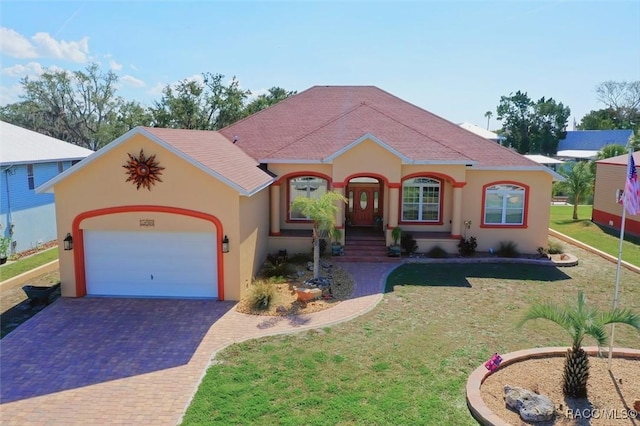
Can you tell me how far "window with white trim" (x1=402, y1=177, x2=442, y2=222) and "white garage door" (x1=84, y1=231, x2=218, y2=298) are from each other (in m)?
10.3

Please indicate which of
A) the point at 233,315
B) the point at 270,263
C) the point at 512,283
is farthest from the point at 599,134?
the point at 233,315

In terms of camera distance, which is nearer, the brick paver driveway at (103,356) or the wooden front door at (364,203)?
the brick paver driveway at (103,356)

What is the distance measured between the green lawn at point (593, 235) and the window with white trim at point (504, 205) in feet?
16.1

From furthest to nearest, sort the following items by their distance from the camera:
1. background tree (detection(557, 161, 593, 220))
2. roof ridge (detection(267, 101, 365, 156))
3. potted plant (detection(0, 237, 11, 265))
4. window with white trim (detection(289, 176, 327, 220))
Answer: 1. background tree (detection(557, 161, 593, 220))
2. roof ridge (detection(267, 101, 365, 156))
3. window with white trim (detection(289, 176, 327, 220))
4. potted plant (detection(0, 237, 11, 265))

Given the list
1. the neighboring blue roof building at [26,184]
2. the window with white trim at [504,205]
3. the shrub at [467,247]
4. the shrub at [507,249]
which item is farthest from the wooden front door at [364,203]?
the neighboring blue roof building at [26,184]

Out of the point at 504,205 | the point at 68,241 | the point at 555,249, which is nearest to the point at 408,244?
the point at 504,205

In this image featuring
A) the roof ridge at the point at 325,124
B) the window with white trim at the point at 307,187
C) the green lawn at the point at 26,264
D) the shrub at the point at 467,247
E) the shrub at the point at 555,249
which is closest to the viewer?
the green lawn at the point at 26,264

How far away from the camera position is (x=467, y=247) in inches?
802

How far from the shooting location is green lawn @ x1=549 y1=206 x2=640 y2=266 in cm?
2171

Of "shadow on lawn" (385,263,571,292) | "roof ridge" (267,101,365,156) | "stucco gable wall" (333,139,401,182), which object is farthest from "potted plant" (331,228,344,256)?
"roof ridge" (267,101,365,156)

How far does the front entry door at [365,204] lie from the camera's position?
22.8 m

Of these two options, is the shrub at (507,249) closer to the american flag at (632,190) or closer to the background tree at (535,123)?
the american flag at (632,190)

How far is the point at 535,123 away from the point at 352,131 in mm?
55535

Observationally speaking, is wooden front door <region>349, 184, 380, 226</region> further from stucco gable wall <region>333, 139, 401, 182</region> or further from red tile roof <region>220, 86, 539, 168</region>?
stucco gable wall <region>333, 139, 401, 182</region>
